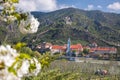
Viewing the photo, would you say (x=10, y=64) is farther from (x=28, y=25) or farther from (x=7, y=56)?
(x=28, y=25)

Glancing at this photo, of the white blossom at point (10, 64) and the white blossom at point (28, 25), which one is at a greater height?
the white blossom at point (28, 25)

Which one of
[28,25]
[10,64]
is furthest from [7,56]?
[28,25]

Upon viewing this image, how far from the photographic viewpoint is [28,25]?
7.91 ft

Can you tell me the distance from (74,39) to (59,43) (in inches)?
513

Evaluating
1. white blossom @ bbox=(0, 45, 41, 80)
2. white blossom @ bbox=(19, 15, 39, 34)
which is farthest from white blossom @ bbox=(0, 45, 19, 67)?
white blossom @ bbox=(19, 15, 39, 34)

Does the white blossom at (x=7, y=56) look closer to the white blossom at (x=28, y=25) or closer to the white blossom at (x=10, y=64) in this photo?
the white blossom at (x=10, y=64)

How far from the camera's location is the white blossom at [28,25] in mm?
2348

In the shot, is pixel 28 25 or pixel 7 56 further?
pixel 28 25

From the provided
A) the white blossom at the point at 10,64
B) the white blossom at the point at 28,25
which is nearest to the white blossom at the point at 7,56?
the white blossom at the point at 10,64

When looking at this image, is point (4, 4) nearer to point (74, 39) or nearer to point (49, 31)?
point (74, 39)

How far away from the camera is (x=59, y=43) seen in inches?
5827

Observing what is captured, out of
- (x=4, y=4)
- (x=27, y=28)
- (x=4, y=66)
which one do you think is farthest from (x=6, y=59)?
(x=27, y=28)

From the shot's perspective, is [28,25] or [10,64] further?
[28,25]

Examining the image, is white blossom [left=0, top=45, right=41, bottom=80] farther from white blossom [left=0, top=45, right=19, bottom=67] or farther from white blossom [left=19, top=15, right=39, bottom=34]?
white blossom [left=19, top=15, right=39, bottom=34]
